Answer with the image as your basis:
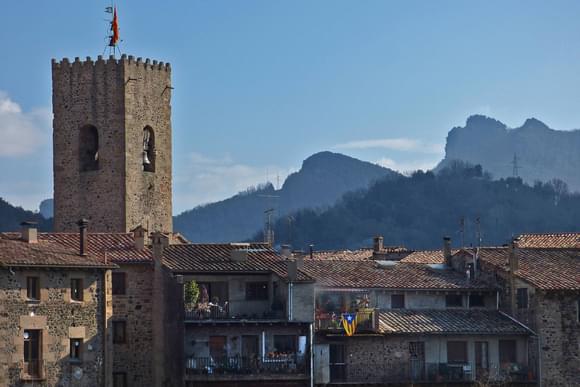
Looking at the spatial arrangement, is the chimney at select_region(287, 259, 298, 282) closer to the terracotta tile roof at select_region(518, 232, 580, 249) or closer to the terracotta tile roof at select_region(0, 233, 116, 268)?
the terracotta tile roof at select_region(0, 233, 116, 268)

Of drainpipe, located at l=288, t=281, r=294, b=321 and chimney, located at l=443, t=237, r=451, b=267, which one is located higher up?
chimney, located at l=443, t=237, r=451, b=267

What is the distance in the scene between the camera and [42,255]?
2483 inches

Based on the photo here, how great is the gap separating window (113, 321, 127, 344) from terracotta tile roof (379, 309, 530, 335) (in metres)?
10.0

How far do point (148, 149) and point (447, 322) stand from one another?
829 inches

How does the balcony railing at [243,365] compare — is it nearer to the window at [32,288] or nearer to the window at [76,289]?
the window at [76,289]

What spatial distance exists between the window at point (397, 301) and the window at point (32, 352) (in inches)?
634

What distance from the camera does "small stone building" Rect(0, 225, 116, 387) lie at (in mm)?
61219

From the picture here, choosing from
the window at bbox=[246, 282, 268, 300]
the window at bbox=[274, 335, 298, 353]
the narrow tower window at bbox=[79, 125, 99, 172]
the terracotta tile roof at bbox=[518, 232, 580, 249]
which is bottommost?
the window at bbox=[274, 335, 298, 353]

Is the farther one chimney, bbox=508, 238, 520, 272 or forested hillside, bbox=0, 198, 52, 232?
forested hillside, bbox=0, 198, 52, 232

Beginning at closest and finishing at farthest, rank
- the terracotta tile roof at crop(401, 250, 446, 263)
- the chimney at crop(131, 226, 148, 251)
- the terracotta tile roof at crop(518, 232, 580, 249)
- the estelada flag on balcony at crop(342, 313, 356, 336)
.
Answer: the estelada flag on balcony at crop(342, 313, 356, 336) → the chimney at crop(131, 226, 148, 251) → the terracotta tile roof at crop(401, 250, 446, 263) → the terracotta tile roof at crop(518, 232, 580, 249)

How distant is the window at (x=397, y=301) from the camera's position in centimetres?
7150

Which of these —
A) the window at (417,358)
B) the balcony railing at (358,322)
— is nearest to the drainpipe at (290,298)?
the balcony railing at (358,322)

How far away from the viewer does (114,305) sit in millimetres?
68125

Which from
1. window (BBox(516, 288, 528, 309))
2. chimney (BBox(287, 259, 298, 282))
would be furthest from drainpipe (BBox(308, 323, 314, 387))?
window (BBox(516, 288, 528, 309))
